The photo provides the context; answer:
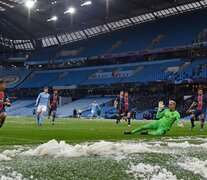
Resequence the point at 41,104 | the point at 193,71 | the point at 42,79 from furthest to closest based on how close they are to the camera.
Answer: the point at 42,79, the point at 193,71, the point at 41,104

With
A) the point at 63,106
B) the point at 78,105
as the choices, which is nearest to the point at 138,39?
the point at 78,105

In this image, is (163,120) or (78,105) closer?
(163,120)

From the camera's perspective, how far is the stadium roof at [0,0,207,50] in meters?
58.8

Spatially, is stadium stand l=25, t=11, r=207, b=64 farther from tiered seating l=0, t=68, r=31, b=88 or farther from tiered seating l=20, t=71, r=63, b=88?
tiered seating l=0, t=68, r=31, b=88

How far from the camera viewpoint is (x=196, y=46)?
57906 mm

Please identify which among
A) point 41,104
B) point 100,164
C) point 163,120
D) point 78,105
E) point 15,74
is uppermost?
point 15,74

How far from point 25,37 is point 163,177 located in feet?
248

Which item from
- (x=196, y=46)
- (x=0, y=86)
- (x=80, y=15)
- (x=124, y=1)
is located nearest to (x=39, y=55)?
(x=80, y=15)

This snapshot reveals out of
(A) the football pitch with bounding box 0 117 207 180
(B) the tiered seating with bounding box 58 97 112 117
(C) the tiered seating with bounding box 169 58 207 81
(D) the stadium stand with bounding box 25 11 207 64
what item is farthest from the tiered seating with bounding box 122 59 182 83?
(A) the football pitch with bounding box 0 117 207 180

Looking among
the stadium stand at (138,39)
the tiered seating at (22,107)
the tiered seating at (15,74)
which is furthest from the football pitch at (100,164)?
the tiered seating at (15,74)

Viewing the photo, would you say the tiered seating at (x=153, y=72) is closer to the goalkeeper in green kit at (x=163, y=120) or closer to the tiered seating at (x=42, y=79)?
the tiered seating at (x=42, y=79)

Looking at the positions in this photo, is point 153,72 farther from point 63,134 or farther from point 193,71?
point 63,134

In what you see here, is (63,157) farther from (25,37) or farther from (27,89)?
(25,37)

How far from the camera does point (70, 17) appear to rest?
65.9 m
